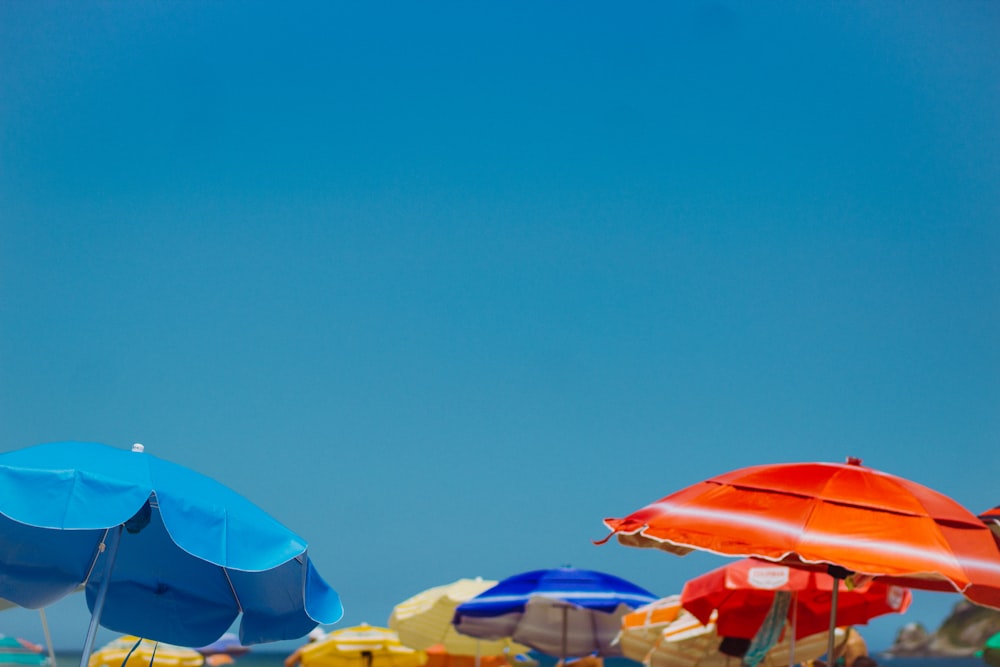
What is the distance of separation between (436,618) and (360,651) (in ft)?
4.91

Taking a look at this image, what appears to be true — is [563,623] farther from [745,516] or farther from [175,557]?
[745,516]

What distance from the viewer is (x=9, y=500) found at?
4285 mm

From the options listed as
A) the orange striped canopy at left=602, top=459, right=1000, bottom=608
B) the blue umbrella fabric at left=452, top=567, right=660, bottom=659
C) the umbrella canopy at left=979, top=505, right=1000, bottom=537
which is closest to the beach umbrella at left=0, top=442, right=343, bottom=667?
the orange striped canopy at left=602, top=459, right=1000, bottom=608

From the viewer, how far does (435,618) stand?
15.8 metres

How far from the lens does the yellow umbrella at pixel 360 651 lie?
16.5m

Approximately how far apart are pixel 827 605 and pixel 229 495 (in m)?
5.50

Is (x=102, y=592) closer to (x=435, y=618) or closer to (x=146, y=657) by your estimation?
(x=435, y=618)

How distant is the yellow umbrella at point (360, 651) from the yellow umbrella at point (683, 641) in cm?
620

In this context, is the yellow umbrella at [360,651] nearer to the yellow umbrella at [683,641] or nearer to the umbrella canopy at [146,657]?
the umbrella canopy at [146,657]

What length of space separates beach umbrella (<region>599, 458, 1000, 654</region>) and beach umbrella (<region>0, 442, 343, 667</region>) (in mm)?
1684

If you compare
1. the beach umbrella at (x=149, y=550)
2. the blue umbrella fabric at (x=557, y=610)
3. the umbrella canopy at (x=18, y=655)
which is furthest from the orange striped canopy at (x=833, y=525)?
the umbrella canopy at (x=18, y=655)

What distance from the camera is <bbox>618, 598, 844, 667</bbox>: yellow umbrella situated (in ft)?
34.2

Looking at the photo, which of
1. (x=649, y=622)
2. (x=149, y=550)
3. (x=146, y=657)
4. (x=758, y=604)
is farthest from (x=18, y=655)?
(x=758, y=604)

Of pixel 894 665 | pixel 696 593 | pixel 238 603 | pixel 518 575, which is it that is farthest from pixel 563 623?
pixel 894 665
